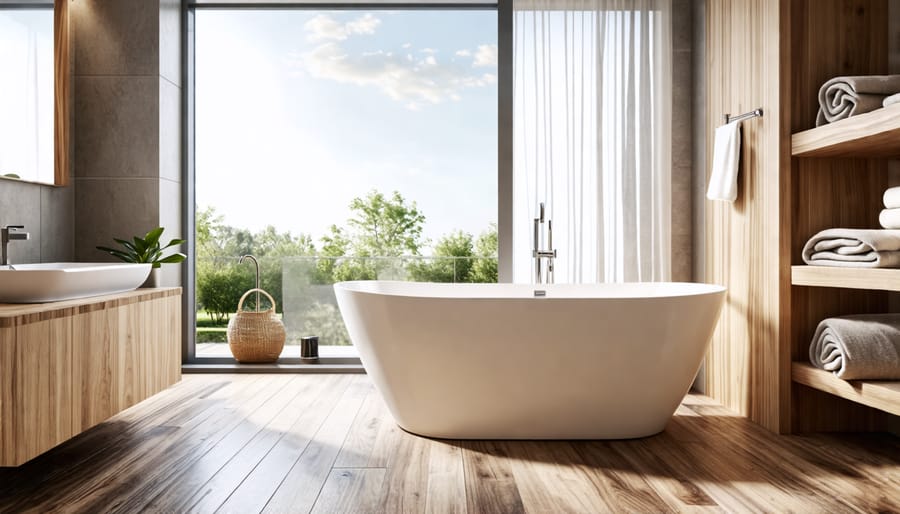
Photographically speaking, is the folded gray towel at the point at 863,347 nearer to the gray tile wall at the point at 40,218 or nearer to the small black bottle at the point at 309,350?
the small black bottle at the point at 309,350

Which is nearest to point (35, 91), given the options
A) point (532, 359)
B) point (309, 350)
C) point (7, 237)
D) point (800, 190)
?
point (7, 237)

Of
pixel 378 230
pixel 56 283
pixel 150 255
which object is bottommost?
pixel 56 283

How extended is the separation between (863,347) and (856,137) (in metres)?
0.79

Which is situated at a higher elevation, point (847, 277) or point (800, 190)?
point (800, 190)

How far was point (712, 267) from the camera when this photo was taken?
10.7ft

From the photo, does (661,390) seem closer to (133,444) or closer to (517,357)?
(517,357)

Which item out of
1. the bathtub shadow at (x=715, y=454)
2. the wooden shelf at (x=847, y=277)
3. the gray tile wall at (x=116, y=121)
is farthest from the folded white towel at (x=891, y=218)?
the gray tile wall at (x=116, y=121)

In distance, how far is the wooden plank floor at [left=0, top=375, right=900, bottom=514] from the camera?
1884 millimetres

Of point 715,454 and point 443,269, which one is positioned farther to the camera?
point 443,269

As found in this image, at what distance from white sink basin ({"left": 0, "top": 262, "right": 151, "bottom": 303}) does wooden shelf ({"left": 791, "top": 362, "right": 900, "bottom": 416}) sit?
287cm

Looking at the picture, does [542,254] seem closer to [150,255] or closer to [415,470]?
[415,470]

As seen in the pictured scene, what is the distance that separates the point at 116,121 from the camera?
358 cm

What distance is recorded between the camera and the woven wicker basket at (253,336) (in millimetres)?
3807

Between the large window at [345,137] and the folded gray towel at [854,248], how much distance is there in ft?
7.52
